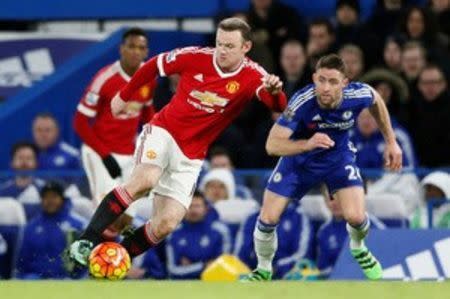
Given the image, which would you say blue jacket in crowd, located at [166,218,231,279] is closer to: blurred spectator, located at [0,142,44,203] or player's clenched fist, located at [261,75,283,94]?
blurred spectator, located at [0,142,44,203]

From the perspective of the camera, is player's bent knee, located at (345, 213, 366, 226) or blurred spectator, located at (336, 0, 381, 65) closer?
player's bent knee, located at (345, 213, 366, 226)

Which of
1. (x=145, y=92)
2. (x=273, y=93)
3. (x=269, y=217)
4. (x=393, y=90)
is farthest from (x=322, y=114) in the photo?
(x=393, y=90)

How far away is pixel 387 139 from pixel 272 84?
1090 mm

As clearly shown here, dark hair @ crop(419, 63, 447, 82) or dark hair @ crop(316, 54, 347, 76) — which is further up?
dark hair @ crop(316, 54, 347, 76)

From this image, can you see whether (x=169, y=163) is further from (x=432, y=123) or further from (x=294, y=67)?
(x=294, y=67)

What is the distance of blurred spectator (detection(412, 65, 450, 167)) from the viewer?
18.7 m

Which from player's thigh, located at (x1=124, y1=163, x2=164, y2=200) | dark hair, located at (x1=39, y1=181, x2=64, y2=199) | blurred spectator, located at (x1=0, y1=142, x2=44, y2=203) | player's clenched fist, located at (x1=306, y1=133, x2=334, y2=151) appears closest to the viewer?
player's clenched fist, located at (x1=306, y1=133, x2=334, y2=151)

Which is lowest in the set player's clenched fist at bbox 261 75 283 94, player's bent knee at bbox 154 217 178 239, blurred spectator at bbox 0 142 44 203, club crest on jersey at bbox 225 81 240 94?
blurred spectator at bbox 0 142 44 203

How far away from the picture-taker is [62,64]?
70.8ft

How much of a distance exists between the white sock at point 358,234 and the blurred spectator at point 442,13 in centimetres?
496

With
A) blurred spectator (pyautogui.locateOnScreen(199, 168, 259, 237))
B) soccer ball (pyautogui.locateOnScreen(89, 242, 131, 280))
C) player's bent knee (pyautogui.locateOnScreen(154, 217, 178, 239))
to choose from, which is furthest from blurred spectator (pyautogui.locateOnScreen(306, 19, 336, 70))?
soccer ball (pyautogui.locateOnScreen(89, 242, 131, 280))

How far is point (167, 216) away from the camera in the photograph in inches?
580

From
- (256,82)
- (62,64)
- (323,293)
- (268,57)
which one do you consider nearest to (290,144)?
(256,82)

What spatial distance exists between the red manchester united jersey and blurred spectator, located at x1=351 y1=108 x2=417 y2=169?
12.2 feet
